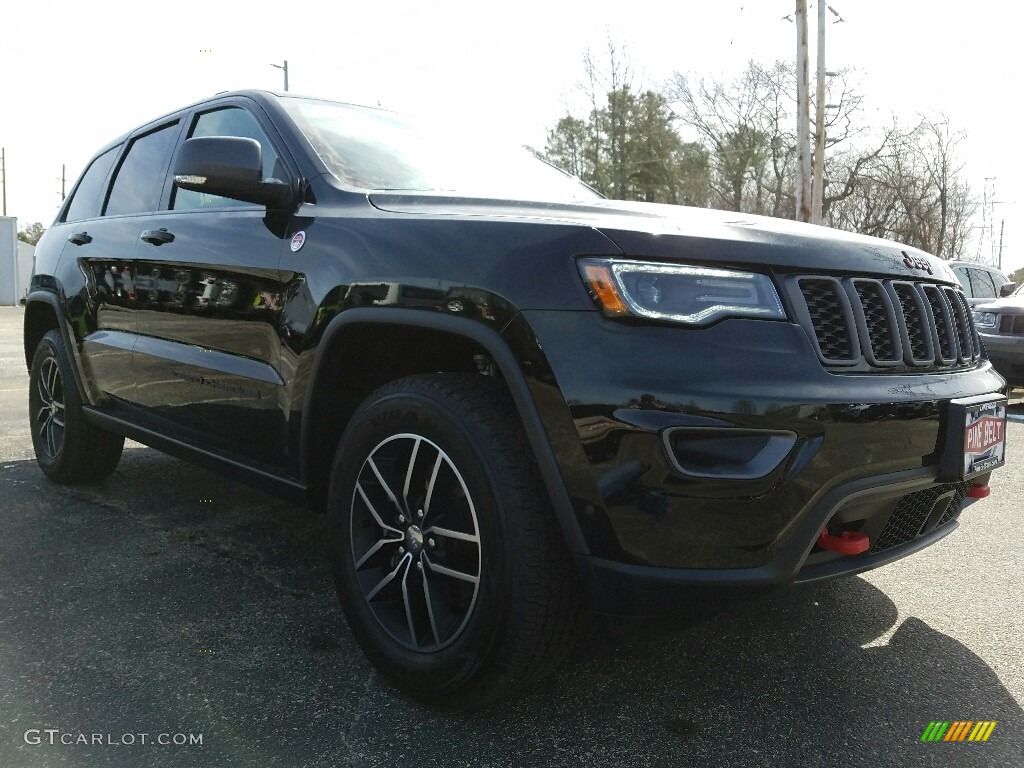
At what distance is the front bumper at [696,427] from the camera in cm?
178

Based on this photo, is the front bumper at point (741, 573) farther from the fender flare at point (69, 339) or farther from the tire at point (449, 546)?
the fender flare at point (69, 339)

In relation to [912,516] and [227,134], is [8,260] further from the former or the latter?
[912,516]

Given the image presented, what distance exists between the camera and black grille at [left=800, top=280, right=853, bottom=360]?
6.42 ft

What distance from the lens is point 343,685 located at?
2320 mm

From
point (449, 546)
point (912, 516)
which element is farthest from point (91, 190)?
point (912, 516)

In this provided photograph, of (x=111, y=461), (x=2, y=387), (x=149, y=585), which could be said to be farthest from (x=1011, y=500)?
(x=2, y=387)

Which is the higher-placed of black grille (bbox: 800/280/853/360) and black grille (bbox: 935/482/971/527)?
black grille (bbox: 800/280/853/360)

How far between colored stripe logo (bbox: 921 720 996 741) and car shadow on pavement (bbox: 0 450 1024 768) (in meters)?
0.02

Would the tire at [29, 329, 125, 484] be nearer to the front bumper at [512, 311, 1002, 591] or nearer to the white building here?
the front bumper at [512, 311, 1002, 591]

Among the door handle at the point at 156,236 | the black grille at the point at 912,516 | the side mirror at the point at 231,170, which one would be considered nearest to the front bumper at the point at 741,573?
the black grille at the point at 912,516

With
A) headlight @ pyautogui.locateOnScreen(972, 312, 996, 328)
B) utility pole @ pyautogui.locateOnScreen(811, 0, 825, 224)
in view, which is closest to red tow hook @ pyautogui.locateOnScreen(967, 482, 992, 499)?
headlight @ pyautogui.locateOnScreen(972, 312, 996, 328)

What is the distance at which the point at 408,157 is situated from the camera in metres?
3.04

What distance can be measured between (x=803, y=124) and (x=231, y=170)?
19.2 m

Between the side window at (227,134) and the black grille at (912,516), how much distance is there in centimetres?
203
